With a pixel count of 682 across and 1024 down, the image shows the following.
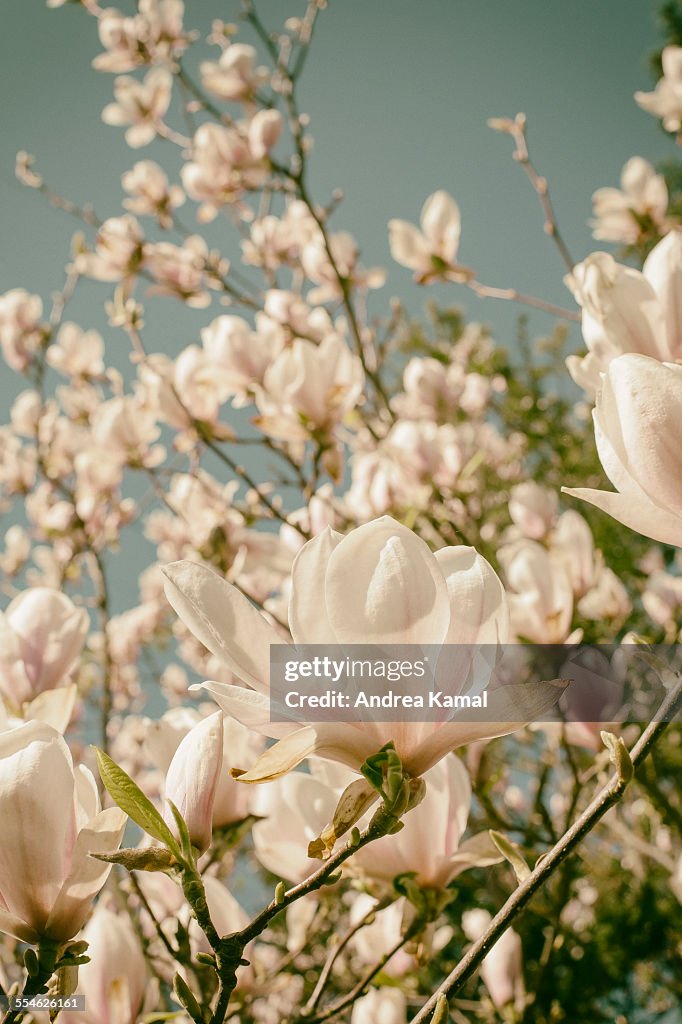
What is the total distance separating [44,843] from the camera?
44cm

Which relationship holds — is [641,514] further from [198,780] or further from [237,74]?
[237,74]

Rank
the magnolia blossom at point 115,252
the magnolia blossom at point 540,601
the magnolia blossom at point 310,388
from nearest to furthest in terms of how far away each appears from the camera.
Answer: the magnolia blossom at point 540,601 < the magnolia blossom at point 310,388 < the magnolia blossom at point 115,252

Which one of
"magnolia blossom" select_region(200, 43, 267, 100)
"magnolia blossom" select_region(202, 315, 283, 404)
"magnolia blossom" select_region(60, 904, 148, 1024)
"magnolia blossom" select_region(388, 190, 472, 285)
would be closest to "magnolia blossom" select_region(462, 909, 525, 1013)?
"magnolia blossom" select_region(60, 904, 148, 1024)

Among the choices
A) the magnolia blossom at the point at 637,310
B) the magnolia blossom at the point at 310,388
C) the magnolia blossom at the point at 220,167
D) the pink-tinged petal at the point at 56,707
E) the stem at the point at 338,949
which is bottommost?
the stem at the point at 338,949

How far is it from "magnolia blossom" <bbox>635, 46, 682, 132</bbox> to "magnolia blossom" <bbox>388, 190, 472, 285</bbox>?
42cm

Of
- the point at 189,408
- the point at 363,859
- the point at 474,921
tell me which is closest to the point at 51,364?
the point at 189,408

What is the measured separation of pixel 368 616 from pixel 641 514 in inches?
6.3

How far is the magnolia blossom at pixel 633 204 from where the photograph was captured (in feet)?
5.43

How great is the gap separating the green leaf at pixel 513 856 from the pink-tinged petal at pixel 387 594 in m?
0.12

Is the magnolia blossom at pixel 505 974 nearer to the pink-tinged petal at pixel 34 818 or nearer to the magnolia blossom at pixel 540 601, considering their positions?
the magnolia blossom at pixel 540 601

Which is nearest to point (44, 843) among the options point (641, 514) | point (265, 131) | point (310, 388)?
point (641, 514)

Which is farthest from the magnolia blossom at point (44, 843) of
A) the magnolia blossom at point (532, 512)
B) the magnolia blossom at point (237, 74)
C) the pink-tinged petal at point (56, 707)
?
the magnolia blossom at point (237, 74)

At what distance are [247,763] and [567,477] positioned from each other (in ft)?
6.65

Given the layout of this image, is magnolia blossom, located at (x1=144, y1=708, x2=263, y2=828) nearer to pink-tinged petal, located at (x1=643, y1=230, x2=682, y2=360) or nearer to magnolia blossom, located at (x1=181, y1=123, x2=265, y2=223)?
pink-tinged petal, located at (x1=643, y1=230, x2=682, y2=360)
